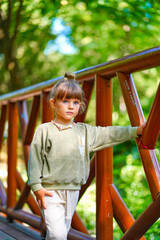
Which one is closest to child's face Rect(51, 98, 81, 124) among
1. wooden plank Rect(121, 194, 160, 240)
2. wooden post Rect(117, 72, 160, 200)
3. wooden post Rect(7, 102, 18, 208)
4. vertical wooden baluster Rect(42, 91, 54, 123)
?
wooden post Rect(117, 72, 160, 200)

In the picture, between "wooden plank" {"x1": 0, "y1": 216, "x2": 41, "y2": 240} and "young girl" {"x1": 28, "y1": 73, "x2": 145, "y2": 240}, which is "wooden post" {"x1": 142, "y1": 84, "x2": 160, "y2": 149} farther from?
"wooden plank" {"x1": 0, "y1": 216, "x2": 41, "y2": 240}

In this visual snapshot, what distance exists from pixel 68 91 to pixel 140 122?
0.42 meters

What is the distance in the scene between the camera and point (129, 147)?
301 inches

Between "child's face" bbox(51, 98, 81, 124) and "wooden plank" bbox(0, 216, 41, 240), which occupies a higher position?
"child's face" bbox(51, 98, 81, 124)

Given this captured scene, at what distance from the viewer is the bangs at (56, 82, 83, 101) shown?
1.80m

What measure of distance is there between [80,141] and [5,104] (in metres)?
1.88

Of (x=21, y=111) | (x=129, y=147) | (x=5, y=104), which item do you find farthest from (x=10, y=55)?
(x=21, y=111)

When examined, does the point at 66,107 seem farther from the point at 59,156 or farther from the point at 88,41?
the point at 88,41

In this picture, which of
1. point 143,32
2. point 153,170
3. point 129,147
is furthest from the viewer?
point 129,147

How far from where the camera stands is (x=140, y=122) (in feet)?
5.80

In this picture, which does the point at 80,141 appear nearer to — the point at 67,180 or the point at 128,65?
the point at 67,180

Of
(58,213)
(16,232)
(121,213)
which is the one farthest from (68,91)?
(16,232)

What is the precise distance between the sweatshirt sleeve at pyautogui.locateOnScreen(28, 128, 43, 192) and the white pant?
0.10 m

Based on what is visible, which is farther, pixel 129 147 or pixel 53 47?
pixel 53 47
